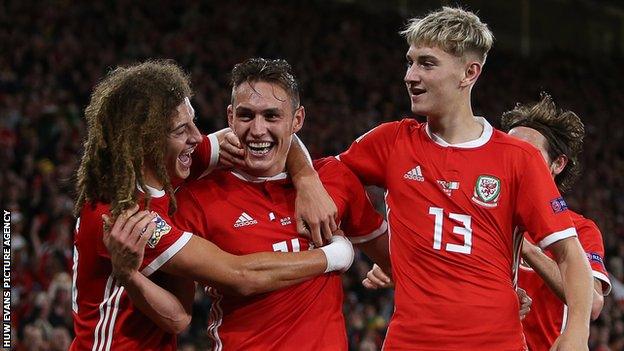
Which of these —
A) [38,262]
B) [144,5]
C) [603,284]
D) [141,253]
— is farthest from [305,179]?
[144,5]

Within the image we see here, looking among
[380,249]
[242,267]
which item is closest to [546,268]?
[380,249]

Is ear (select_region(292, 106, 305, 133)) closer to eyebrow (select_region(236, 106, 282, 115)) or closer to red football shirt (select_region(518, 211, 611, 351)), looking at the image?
eyebrow (select_region(236, 106, 282, 115))

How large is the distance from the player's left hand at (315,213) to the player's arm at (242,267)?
11 centimetres

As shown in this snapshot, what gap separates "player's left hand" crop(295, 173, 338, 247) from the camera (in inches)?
139

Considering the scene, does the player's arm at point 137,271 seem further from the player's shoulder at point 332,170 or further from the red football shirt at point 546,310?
the red football shirt at point 546,310

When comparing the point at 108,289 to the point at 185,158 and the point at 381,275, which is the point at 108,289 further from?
the point at 381,275

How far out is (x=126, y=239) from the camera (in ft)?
10.3

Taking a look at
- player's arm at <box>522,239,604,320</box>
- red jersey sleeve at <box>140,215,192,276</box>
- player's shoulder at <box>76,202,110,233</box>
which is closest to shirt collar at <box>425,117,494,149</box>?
player's arm at <box>522,239,604,320</box>

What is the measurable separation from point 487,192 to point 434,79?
469 mm

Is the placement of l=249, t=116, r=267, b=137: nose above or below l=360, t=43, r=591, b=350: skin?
below

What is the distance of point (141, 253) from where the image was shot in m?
3.17

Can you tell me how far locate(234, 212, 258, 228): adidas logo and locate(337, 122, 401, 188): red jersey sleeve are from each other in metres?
0.52

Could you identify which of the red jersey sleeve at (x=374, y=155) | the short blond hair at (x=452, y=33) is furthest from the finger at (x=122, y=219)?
the short blond hair at (x=452, y=33)

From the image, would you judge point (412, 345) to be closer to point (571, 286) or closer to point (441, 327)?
point (441, 327)
